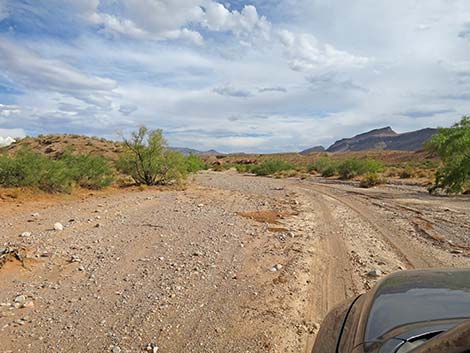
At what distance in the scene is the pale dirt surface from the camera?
4.70 metres

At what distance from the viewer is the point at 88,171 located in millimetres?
19000

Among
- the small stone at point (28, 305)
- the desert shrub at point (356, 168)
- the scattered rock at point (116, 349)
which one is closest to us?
the scattered rock at point (116, 349)

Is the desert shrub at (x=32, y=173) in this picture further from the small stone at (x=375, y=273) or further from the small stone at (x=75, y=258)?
the small stone at (x=375, y=273)

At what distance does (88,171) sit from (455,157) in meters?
18.9

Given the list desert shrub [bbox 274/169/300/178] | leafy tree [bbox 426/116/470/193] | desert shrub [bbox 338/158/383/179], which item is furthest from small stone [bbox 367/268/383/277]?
desert shrub [bbox 274/169/300/178]

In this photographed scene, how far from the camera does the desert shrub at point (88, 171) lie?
1878 centimetres

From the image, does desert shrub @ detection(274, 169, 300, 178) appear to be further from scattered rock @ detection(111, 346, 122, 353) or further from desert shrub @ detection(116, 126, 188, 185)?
scattered rock @ detection(111, 346, 122, 353)

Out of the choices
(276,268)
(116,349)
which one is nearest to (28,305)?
(116,349)

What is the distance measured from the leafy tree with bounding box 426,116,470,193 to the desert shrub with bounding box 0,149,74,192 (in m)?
18.6

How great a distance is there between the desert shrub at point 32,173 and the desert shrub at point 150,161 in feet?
20.2

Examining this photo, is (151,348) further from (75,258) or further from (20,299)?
(75,258)

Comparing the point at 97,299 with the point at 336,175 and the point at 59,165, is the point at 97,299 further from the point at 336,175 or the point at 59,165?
the point at 336,175

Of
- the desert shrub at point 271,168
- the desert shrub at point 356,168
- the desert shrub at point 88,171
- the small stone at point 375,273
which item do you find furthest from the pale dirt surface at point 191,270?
the desert shrub at point 271,168

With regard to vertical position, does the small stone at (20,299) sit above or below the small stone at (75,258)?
below
